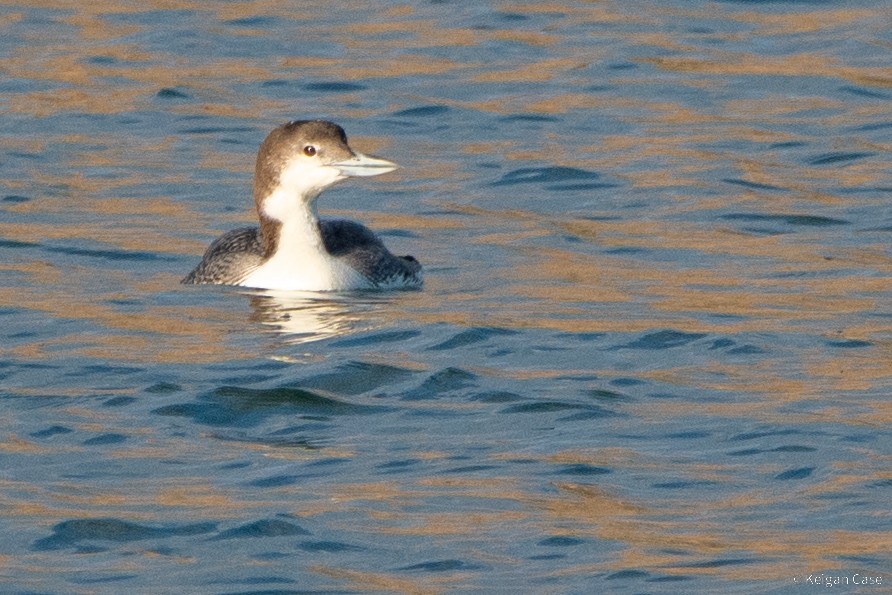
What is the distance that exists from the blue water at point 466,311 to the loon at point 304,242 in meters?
0.16

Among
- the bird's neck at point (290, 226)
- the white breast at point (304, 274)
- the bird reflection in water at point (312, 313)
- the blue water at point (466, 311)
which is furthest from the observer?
the bird's neck at point (290, 226)

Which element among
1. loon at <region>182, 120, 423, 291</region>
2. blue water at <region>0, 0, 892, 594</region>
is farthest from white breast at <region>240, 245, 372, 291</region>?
blue water at <region>0, 0, 892, 594</region>

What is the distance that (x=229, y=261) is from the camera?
12.0 m

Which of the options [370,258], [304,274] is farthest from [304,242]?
[370,258]

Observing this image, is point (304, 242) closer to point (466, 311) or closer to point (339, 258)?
point (339, 258)

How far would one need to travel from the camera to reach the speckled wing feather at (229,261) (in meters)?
12.0

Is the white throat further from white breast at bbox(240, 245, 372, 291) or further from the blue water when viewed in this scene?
the blue water

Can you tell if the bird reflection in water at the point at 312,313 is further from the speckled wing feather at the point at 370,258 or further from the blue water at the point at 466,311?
the speckled wing feather at the point at 370,258

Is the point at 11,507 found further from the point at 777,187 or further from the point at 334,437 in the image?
the point at 777,187

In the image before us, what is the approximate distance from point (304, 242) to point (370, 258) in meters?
0.38

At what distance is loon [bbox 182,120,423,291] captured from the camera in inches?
471

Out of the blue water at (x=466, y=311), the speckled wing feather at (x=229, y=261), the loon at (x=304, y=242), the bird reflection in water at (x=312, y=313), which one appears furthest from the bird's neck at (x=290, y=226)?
the blue water at (x=466, y=311)

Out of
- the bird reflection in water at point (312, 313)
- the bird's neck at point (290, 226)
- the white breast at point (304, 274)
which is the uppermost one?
the bird's neck at point (290, 226)

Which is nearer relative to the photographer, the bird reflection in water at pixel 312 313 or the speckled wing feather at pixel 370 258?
the bird reflection in water at pixel 312 313
